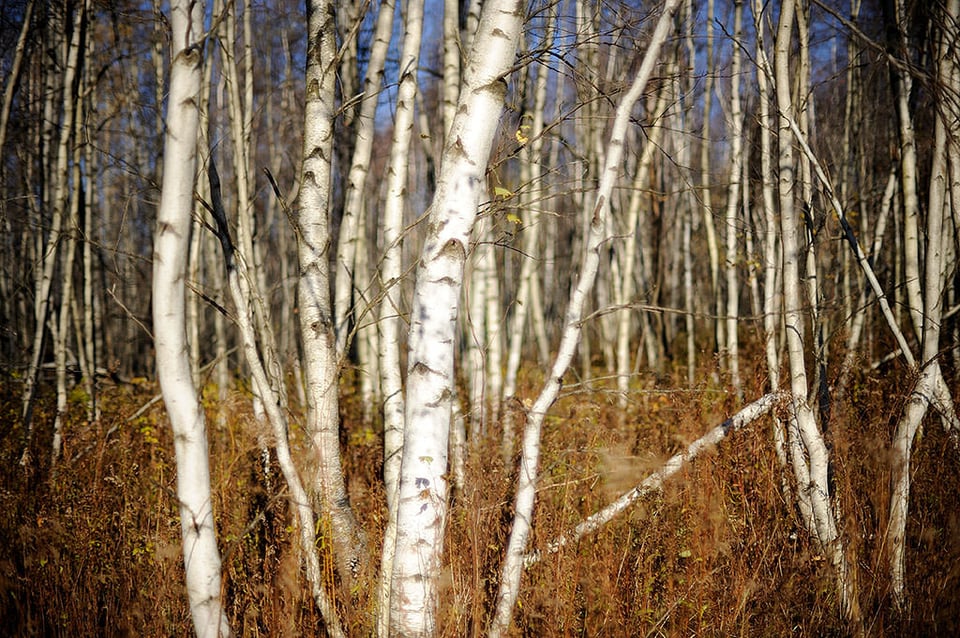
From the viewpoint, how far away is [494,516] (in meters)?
3.06

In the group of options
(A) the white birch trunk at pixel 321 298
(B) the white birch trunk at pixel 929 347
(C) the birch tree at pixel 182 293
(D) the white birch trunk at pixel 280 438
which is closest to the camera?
(C) the birch tree at pixel 182 293

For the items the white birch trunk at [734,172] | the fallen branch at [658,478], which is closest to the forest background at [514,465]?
the fallen branch at [658,478]

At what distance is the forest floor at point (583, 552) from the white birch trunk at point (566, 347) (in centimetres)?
14

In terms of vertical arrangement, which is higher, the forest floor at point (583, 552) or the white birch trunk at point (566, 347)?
the white birch trunk at point (566, 347)

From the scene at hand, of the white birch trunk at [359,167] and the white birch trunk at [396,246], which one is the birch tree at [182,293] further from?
the white birch trunk at [359,167]

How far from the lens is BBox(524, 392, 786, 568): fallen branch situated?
2744 mm

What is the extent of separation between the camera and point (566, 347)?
7.32ft

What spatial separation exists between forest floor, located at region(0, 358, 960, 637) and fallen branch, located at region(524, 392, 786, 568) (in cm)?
7

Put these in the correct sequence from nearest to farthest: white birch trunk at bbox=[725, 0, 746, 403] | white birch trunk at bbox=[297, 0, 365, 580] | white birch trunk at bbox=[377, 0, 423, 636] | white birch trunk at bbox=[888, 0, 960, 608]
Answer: white birch trunk at bbox=[297, 0, 365, 580] → white birch trunk at bbox=[888, 0, 960, 608] → white birch trunk at bbox=[377, 0, 423, 636] → white birch trunk at bbox=[725, 0, 746, 403]

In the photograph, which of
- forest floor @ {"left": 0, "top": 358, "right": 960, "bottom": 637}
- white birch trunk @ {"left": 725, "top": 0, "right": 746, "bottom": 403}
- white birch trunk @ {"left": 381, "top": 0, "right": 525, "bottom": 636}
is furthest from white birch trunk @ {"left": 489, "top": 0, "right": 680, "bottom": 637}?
white birch trunk @ {"left": 725, "top": 0, "right": 746, "bottom": 403}

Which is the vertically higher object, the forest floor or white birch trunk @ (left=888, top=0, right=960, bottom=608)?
white birch trunk @ (left=888, top=0, right=960, bottom=608)

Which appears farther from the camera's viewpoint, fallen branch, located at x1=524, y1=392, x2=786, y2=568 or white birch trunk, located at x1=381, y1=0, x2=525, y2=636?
fallen branch, located at x1=524, y1=392, x2=786, y2=568

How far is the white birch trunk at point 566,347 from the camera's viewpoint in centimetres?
222

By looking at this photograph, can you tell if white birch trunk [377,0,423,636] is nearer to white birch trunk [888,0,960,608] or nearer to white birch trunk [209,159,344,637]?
white birch trunk [209,159,344,637]
